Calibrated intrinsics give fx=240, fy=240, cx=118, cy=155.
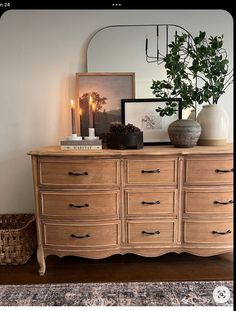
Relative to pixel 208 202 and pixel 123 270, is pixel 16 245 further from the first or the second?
pixel 208 202

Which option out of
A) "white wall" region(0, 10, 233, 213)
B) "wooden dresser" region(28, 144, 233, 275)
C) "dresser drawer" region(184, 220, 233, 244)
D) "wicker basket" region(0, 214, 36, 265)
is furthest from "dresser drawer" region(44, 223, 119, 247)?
"white wall" region(0, 10, 233, 213)

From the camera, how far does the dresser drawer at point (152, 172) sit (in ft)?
3.83

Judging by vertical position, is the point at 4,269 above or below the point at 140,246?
below

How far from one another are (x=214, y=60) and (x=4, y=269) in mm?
1599

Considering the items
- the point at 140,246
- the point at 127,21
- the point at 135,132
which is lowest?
the point at 140,246

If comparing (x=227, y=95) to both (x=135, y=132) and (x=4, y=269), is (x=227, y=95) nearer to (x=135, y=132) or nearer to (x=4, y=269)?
(x=135, y=132)

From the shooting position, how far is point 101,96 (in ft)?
4.89

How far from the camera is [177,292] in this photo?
1136 millimetres

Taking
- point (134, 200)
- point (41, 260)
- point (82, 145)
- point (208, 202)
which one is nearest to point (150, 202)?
point (134, 200)

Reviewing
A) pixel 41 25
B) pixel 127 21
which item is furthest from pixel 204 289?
pixel 41 25

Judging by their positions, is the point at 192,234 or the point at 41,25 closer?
the point at 192,234

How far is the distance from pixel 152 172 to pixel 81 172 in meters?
0.35

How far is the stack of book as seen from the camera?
3.94ft

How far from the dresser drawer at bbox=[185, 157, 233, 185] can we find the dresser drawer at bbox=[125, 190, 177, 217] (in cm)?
12
